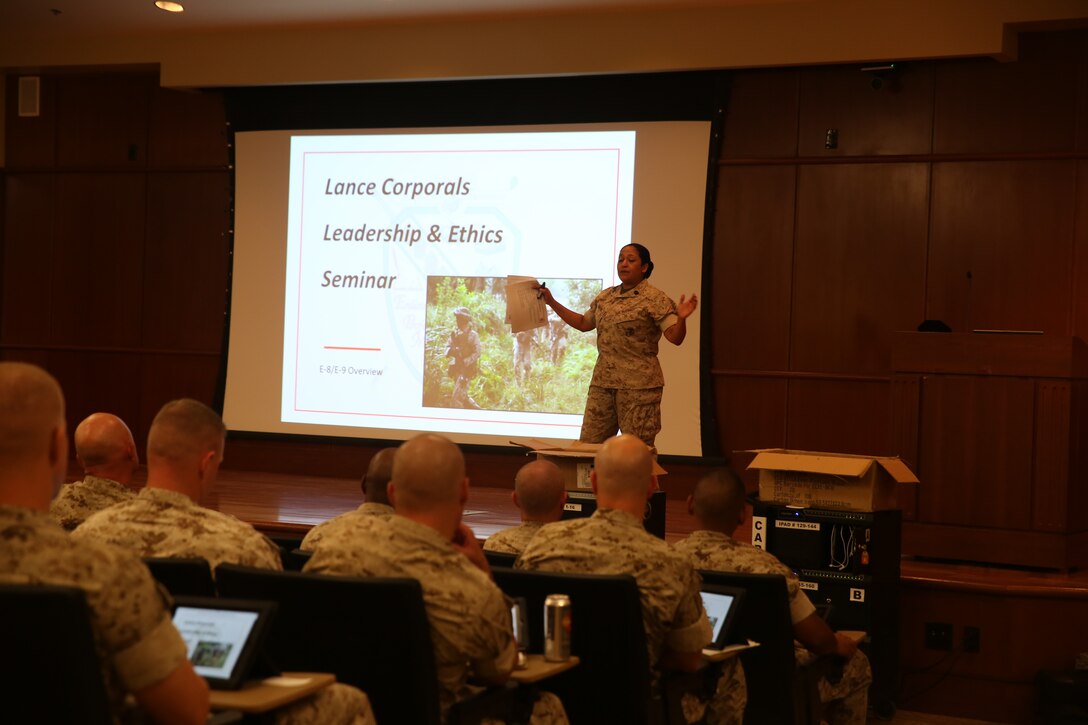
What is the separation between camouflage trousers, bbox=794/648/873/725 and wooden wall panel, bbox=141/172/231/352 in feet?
21.2

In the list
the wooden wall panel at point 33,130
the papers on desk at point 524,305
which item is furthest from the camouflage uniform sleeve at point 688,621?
the wooden wall panel at point 33,130

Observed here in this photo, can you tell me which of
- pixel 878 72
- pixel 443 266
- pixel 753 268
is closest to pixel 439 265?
pixel 443 266

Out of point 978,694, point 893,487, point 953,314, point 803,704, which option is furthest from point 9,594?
point 953,314

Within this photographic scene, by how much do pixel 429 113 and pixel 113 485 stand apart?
546cm

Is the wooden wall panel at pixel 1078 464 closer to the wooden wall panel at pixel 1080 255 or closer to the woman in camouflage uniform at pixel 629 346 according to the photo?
the woman in camouflage uniform at pixel 629 346

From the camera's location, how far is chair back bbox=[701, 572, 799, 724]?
3201 millimetres

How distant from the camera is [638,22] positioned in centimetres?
786

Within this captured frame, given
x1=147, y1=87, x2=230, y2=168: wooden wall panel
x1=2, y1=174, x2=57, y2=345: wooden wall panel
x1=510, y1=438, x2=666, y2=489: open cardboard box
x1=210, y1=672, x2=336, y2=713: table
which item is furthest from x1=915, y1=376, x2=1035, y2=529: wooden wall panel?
x1=2, y1=174, x2=57, y2=345: wooden wall panel

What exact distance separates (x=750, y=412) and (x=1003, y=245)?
76.5 inches

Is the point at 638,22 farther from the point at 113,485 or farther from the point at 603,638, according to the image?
the point at 603,638

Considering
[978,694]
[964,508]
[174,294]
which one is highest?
[174,294]

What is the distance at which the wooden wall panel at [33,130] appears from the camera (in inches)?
384

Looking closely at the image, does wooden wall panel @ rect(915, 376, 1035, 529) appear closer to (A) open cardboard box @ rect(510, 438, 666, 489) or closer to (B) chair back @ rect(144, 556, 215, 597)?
(A) open cardboard box @ rect(510, 438, 666, 489)

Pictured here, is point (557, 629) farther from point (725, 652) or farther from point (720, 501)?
point (720, 501)
